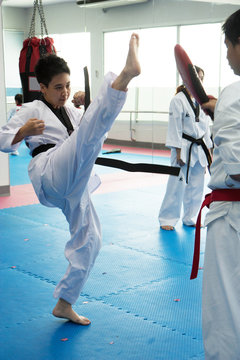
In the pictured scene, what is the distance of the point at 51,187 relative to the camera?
105 inches

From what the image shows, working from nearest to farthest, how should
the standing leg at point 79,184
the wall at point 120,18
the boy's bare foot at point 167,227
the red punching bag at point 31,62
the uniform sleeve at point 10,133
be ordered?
1. the standing leg at point 79,184
2. the uniform sleeve at point 10,133
3. the red punching bag at point 31,62
4. the boy's bare foot at point 167,227
5. the wall at point 120,18

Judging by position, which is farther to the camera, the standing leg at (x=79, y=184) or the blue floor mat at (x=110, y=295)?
the blue floor mat at (x=110, y=295)

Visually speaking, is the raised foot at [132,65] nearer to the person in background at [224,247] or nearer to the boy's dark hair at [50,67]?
the person in background at [224,247]

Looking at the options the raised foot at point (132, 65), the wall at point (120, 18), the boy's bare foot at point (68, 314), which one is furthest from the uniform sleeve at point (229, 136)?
the wall at point (120, 18)

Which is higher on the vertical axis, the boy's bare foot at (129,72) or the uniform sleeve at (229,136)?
the boy's bare foot at (129,72)

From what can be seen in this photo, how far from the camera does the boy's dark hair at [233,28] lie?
1682 millimetres

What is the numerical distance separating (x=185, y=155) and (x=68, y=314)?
97.7 inches

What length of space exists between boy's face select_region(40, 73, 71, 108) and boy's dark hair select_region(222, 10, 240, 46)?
1.34 metres

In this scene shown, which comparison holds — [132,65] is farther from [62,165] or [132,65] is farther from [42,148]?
[42,148]

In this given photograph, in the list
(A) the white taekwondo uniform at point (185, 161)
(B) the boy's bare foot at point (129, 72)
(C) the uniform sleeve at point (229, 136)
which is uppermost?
(B) the boy's bare foot at point (129, 72)

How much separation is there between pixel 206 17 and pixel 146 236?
5.73 metres

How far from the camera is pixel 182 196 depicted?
5.01 meters

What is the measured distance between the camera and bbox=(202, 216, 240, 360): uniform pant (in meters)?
1.74

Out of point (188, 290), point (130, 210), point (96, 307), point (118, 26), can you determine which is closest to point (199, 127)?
point (130, 210)
